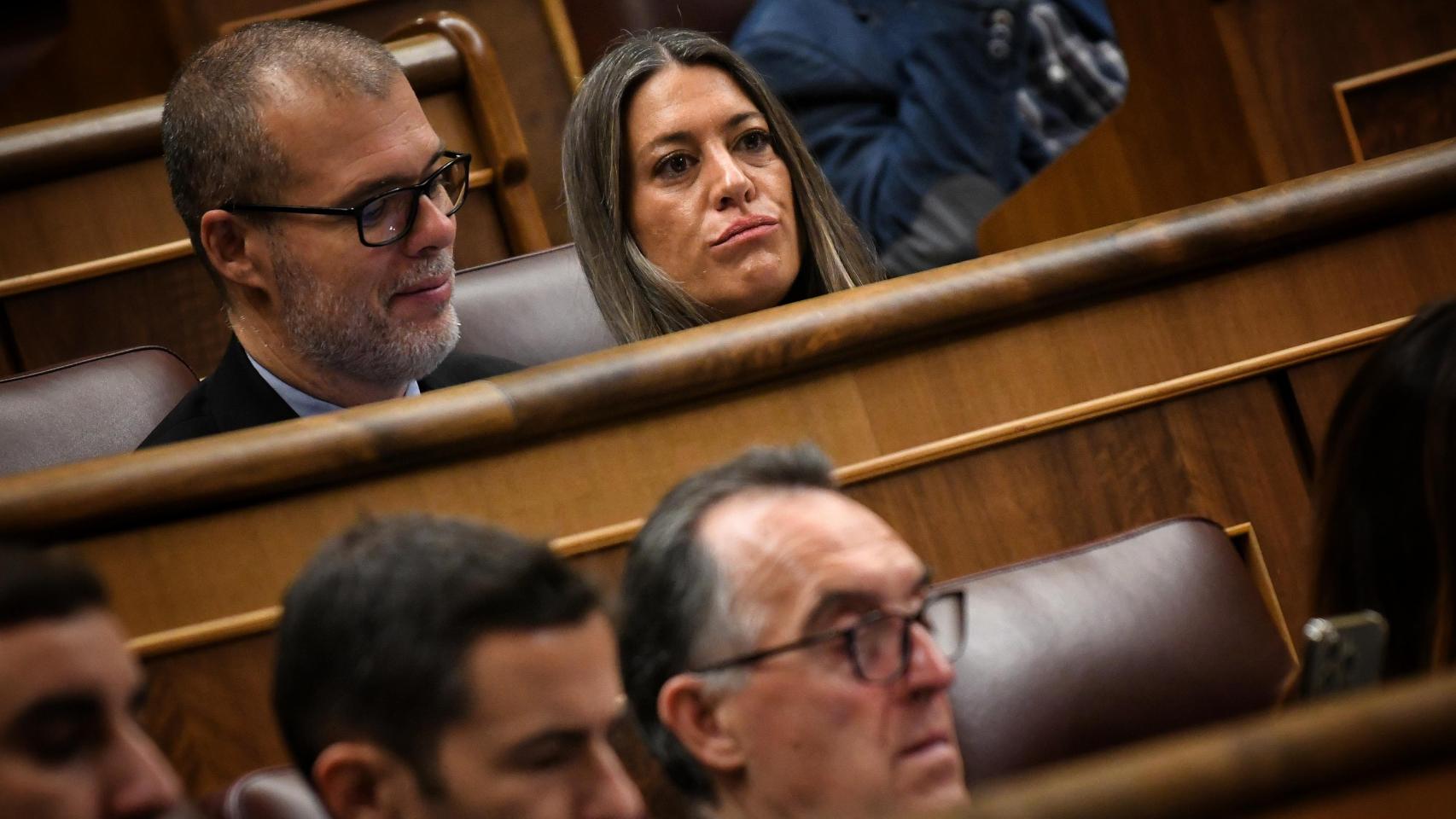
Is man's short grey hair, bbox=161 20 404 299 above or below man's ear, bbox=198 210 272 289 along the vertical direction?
above

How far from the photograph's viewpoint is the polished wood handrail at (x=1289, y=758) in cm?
28

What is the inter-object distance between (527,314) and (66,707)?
1.84 feet

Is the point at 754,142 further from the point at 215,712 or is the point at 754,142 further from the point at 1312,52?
the point at 215,712

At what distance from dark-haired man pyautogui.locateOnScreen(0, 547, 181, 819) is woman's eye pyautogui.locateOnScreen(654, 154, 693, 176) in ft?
1.70

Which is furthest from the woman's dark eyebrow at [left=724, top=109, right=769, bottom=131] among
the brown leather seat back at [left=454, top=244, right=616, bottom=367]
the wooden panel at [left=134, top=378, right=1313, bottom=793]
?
the wooden panel at [left=134, top=378, right=1313, bottom=793]

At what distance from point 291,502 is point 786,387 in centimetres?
18

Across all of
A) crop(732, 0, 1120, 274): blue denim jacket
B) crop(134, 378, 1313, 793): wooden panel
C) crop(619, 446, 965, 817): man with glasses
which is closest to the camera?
crop(619, 446, 965, 817): man with glasses

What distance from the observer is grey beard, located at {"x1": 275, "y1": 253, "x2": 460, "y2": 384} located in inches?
31.6

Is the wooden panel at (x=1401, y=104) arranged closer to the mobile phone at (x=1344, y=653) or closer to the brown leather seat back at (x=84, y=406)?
the mobile phone at (x=1344, y=653)

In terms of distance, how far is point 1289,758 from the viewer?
0.28m

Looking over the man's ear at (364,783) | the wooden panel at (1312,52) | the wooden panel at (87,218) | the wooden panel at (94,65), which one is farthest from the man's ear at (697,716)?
the wooden panel at (94,65)

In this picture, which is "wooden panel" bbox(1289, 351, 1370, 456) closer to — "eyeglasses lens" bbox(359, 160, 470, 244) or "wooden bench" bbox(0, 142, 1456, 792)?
"wooden bench" bbox(0, 142, 1456, 792)

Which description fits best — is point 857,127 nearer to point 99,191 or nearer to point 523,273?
point 523,273

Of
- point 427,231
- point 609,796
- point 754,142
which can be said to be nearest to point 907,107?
point 754,142
